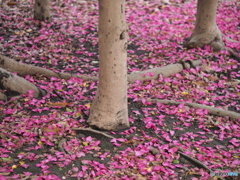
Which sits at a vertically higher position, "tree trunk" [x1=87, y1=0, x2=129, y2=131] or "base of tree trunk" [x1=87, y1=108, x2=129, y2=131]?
"tree trunk" [x1=87, y1=0, x2=129, y2=131]

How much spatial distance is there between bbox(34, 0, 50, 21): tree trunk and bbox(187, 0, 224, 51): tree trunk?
4867 millimetres

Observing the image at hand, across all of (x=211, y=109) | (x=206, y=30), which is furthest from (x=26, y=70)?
(x=206, y=30)

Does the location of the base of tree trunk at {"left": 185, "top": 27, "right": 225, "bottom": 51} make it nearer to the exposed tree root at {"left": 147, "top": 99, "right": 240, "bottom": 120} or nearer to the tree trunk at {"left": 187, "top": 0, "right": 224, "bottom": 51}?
the tree trunk at {"left": 187, "top": 0, "right": 224, "bottom": 51}

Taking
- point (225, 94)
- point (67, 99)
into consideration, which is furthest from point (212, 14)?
point (67, 99)

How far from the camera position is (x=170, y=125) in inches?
211

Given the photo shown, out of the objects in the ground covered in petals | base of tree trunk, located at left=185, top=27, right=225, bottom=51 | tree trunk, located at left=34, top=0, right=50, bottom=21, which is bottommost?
the ground covered in petals

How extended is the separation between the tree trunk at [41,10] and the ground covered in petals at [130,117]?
0.30 meters

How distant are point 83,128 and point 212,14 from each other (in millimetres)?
5489

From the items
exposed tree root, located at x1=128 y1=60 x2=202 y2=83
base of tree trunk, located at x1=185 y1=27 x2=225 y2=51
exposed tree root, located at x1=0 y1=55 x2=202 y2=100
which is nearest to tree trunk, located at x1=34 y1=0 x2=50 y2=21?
exposed tree root, located at x1=0 y1=55 x2=202 y2=100

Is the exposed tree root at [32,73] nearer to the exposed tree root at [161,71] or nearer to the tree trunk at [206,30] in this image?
the exposed tree root at [161,71]

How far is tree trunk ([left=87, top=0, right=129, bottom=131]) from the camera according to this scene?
4.42 meters

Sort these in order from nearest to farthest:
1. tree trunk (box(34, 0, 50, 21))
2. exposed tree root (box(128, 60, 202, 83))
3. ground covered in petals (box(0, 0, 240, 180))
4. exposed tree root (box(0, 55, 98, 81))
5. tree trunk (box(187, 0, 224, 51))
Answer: ground covered in petals (box(0, 0, 240, 180)), exposed tree root (box(0, 55, 98, 81)), exposed tree root (box(128, 60, 202, 83)), tree trunk (box(187, 0, 224, 51)), tree trunk (box(34, 0, 50, 21))

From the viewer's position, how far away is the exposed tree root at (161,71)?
7.05 metres

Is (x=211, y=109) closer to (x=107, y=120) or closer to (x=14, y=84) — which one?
(x=107, y=120)
